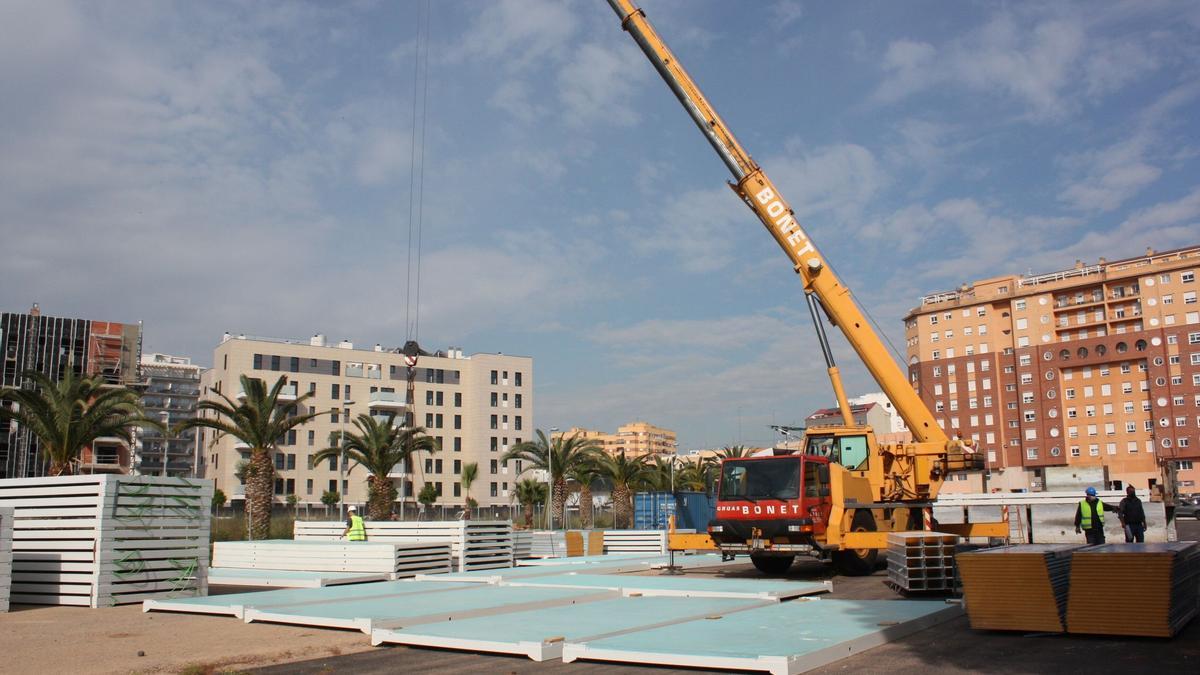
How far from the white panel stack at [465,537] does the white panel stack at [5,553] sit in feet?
25.6

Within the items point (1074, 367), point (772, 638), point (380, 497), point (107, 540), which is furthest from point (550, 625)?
point (1074, 367)

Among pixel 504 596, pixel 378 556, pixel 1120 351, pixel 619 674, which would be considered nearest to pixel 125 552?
pixel 378 556

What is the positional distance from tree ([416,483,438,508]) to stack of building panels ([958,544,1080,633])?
74533 mm

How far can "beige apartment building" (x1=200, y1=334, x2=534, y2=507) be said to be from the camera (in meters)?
80.2

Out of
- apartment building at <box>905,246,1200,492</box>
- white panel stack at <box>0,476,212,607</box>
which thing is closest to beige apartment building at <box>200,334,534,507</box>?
apartment building at <box>905,246,1200,492</box>

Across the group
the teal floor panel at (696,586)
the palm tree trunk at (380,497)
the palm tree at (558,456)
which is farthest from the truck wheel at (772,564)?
the palm tree at (558,456)

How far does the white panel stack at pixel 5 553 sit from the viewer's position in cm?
1477

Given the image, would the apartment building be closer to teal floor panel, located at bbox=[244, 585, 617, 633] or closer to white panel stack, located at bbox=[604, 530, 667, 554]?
white panel stack, located at bbox=[604, 530, 667, 554]

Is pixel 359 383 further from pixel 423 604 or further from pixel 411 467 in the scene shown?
pixel 423 604

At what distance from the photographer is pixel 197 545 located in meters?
16.8

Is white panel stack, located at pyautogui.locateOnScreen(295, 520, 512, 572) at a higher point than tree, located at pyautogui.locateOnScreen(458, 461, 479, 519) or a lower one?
lower

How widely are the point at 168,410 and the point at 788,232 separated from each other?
10782 cm

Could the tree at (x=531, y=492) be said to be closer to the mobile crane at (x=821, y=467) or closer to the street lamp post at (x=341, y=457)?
the street lamp post at (x=341, y=457)

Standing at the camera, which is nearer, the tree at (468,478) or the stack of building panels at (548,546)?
the stack of building panels at (548,546)
